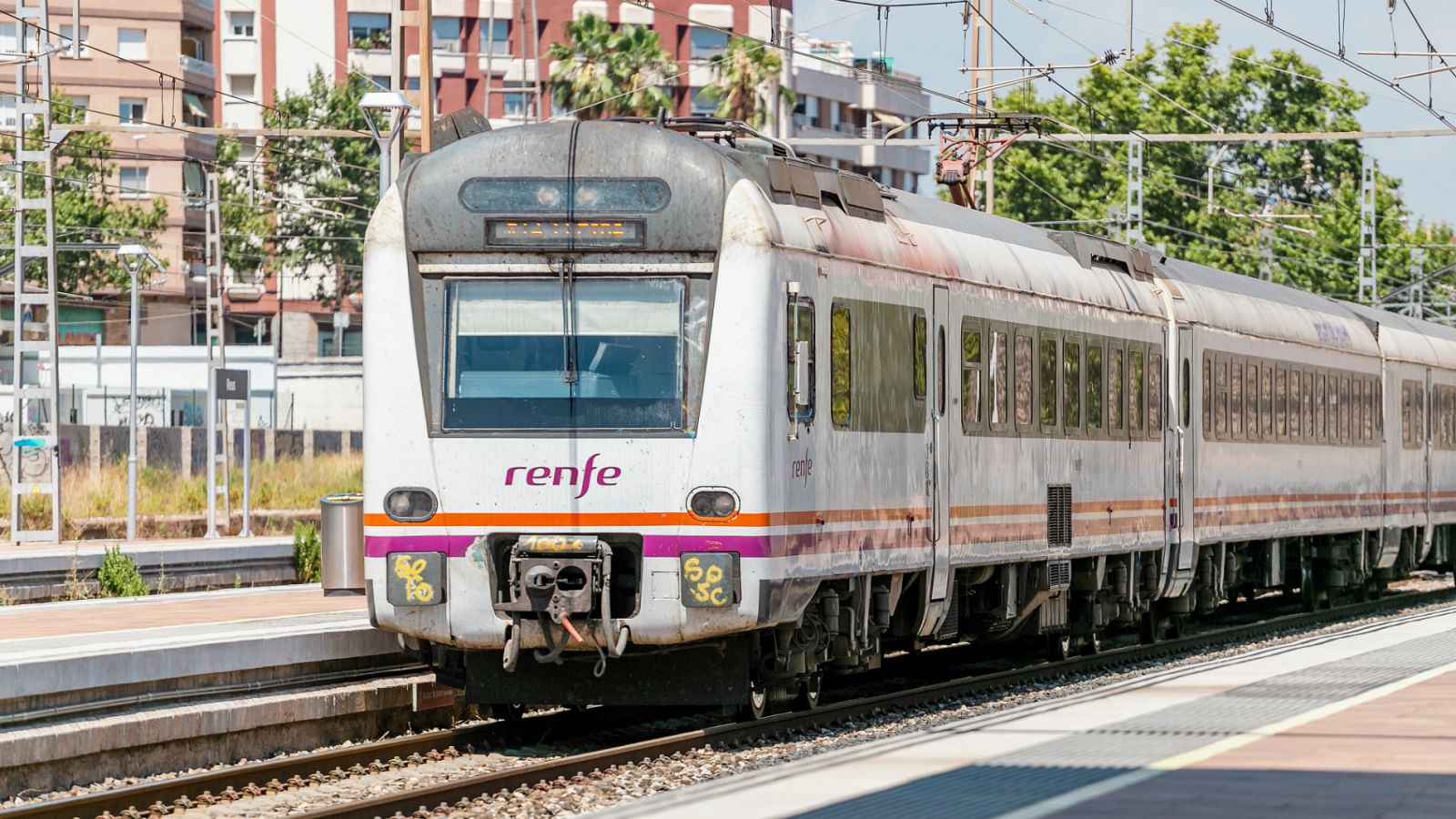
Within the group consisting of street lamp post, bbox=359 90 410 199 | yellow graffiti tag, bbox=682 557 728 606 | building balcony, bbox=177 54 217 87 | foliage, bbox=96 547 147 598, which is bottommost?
foliage, bbox=96 547 147 598

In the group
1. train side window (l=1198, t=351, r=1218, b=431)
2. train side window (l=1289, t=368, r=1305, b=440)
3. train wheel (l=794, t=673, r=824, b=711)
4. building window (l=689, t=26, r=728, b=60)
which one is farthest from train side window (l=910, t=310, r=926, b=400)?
building window (l=689, t=26, r=728, b=60)

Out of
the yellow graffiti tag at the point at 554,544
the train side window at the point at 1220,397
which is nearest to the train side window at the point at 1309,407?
the train side window at the point at 1220,397

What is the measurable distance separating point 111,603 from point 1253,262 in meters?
67.1

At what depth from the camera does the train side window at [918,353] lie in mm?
16156

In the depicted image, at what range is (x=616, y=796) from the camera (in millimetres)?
12250

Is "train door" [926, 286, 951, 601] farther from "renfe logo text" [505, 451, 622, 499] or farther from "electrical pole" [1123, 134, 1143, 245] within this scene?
"electrical pole" [1123, 134, 1143, 245]

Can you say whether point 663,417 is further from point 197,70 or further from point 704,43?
point 704,43

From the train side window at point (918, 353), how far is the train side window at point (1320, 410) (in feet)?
39.3

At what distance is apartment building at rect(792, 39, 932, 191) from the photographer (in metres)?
97.2

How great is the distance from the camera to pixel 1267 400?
25344mm

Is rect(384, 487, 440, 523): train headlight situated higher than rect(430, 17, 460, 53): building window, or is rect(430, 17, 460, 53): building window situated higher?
rect(430, 17, 460, 53): building window

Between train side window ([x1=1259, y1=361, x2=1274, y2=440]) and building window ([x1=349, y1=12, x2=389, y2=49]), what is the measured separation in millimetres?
72541

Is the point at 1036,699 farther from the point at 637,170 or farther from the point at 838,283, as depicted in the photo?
the point at 637,170

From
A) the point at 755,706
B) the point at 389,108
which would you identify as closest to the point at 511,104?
the point at 389,108
